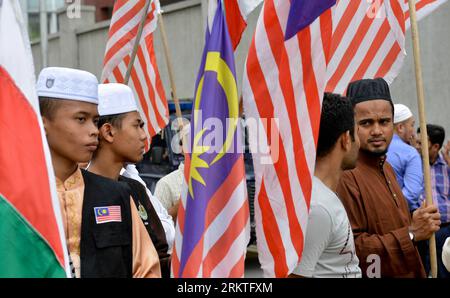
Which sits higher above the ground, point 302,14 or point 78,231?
point 302,14

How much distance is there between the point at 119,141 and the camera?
536 cm

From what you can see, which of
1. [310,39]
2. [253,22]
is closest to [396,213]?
[310,39]

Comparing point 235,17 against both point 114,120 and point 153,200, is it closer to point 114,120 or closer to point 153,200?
point 114,120

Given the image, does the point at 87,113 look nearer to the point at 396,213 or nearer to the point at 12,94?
the point at 12,94

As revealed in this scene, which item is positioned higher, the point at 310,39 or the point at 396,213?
the point at 310,39

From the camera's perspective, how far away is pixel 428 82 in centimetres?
1523

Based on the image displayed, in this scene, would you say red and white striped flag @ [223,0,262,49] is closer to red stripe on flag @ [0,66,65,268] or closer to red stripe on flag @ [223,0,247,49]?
red stripe on flag @ [223,0,247,49]

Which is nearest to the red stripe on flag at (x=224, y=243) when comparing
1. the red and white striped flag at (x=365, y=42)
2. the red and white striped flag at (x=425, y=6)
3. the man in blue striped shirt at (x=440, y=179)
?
the red and white striped flag at (x=365, y=42)

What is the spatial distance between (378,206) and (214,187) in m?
1.28

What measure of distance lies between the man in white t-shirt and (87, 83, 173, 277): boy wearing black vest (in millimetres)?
1040

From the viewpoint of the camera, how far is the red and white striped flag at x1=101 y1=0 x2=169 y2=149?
25.3 feet

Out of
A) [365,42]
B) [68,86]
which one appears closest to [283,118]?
[68,86]
